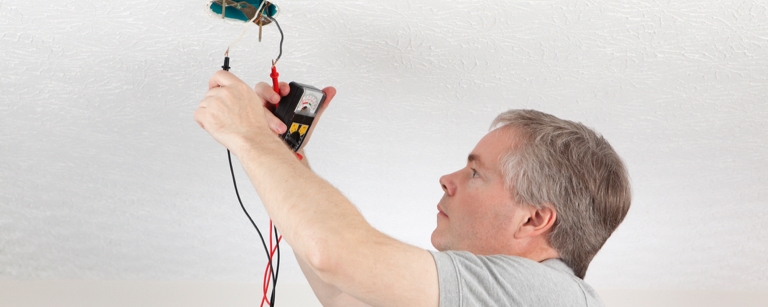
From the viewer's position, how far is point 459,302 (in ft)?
3.10

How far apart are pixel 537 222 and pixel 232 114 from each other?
1.86 feet

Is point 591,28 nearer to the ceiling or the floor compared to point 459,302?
nearer to the ceiling

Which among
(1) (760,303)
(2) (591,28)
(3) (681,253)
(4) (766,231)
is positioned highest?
(2) (591,28)

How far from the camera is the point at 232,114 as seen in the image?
3.43 feet

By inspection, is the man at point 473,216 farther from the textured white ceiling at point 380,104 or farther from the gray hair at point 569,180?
the textured white ceiling at point 380,104

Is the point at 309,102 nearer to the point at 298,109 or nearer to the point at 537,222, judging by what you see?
the point at 298,109

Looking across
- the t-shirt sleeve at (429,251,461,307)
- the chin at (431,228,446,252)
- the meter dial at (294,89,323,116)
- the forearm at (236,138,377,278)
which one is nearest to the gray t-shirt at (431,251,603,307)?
the t-shirt sleeve at (429,251,461,307)

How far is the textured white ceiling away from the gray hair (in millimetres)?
167

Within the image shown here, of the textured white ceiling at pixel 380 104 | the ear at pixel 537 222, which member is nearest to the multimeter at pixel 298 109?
the textured white ceiling at pixel 380 104

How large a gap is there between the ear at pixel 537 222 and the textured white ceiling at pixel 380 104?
296 millimetres

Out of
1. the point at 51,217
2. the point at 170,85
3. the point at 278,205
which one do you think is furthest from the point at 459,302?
the point at 51,217

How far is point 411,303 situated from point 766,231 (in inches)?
74.8

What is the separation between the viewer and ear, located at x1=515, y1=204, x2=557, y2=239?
1237 millimetres

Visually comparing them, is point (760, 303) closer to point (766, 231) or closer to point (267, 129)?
point (766, 231)
